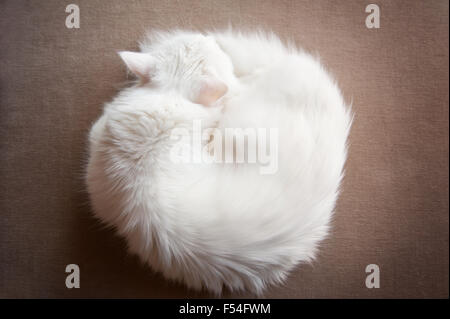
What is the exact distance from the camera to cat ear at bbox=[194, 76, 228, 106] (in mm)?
942

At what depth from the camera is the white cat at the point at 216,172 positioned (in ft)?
2.85

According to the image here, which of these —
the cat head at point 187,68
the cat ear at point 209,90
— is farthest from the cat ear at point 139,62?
the cat ear at point 209,90

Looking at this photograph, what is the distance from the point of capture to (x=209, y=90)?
37.6 inches

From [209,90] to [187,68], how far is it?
131mm

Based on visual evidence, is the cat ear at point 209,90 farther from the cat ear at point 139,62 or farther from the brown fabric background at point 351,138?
the brown fabric background at point 351,138

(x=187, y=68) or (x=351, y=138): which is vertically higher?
(x=187, y=68)

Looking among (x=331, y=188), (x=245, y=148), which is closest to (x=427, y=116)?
(x=331, y=188)

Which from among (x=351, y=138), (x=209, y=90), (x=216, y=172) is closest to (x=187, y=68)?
(x=209, y=90)

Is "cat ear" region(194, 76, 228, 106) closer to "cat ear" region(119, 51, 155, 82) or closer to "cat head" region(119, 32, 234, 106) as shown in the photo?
"cat head" region(119, 32, 234, 106)

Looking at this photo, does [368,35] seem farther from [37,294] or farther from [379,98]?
[37,294]

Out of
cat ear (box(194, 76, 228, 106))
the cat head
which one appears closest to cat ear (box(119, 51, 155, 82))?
the cat head

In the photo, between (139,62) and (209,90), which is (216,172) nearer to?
(209,90)

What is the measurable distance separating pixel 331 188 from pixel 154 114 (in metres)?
→ 0.63

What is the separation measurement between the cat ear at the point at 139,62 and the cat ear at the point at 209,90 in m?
0.20
